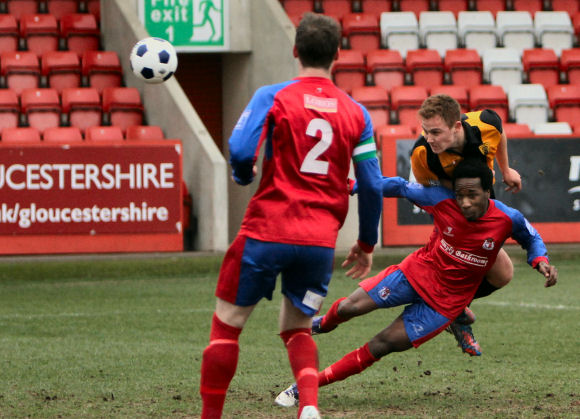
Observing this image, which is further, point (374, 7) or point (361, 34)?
point (374, 7)

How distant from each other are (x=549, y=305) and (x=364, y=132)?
554 cm

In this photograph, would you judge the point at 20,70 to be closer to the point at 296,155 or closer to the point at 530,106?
the point at 530,106

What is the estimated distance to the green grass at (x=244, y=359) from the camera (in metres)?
5.30

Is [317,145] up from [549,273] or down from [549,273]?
up

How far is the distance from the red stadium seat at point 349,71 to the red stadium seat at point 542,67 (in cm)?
259

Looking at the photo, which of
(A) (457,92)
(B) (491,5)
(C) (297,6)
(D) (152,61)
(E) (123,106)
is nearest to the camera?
(D) (152,61)

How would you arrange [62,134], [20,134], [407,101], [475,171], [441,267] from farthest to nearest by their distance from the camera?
[407,101] → [62,134] → [20,134] → [441,267] → [475,171]

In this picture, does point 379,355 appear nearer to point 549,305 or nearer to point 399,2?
point 549,305

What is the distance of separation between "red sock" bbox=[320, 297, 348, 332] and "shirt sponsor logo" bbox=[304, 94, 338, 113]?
1.54 m

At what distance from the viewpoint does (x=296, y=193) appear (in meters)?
4.17

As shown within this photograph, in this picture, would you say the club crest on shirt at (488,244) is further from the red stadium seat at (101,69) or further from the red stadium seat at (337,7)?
the red stadium seat at (337,7)

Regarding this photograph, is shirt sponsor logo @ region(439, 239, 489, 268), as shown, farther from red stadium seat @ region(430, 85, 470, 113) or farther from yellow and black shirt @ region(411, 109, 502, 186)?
red stadium seat @ region(430, 85, 470, 113)

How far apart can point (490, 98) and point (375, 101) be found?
1.71 m

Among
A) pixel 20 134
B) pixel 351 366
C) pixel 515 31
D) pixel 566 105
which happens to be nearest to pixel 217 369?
pixel 351 366
